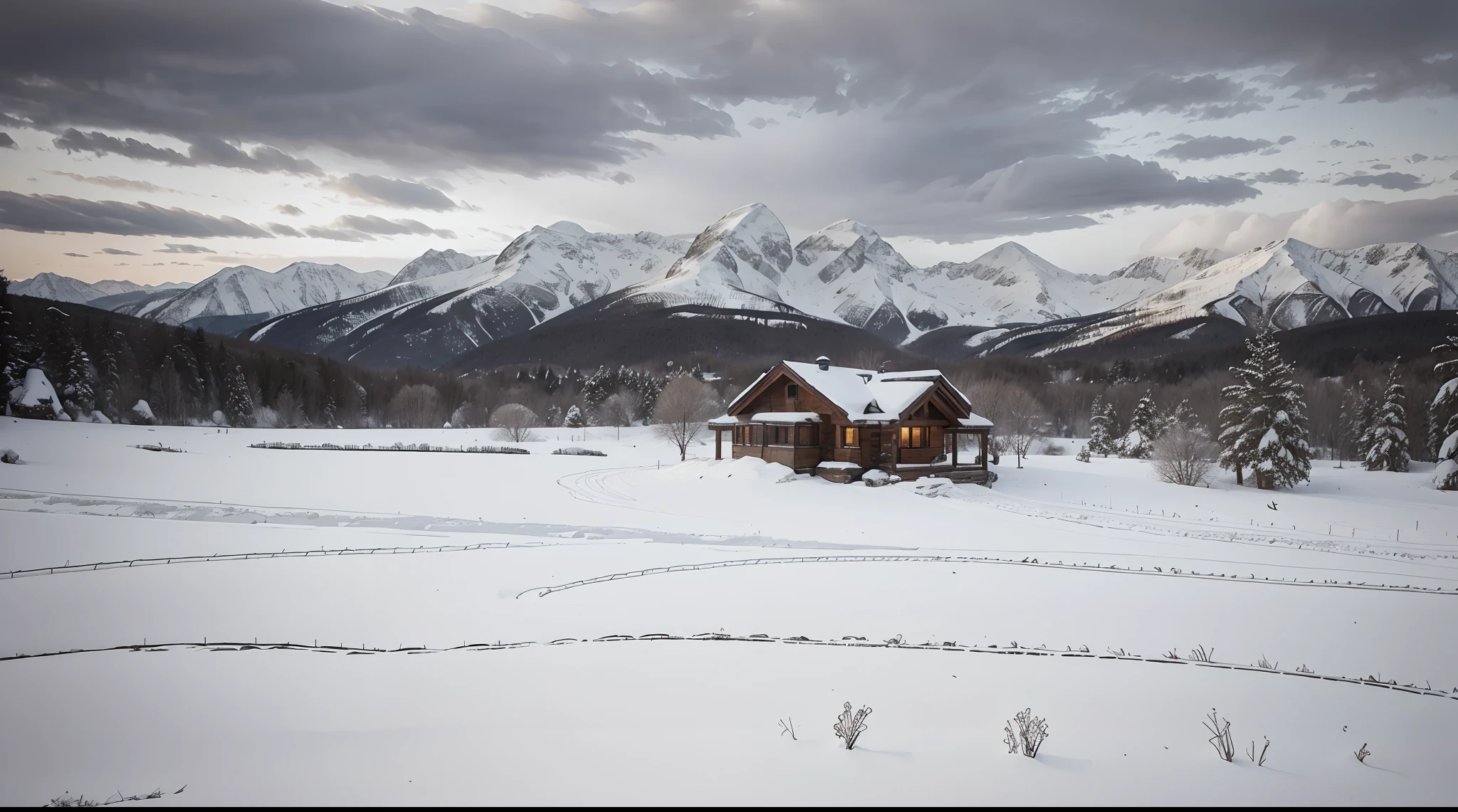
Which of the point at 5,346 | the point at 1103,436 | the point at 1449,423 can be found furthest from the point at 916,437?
the point at 5,346

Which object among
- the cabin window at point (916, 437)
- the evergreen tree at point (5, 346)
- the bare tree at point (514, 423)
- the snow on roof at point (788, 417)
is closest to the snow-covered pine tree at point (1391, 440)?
the cabin window at point (916, 437)

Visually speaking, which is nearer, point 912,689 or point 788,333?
point 912,689

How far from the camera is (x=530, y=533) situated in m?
20.1

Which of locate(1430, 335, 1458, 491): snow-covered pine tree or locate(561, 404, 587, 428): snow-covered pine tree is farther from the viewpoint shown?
locate(561, 404, 587, 428): snow-covered pine tree

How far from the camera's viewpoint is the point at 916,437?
35.9 m

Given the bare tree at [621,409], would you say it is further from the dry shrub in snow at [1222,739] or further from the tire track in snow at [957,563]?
the dry shrub in snow at [1222,739]

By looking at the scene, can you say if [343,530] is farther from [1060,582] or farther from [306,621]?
[1060,582]

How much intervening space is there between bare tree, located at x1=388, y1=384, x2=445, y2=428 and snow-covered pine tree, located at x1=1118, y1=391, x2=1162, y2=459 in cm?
7687

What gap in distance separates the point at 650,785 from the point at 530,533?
15.7 meters

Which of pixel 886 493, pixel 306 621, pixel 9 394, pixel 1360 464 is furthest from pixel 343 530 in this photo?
pixel 1360 464

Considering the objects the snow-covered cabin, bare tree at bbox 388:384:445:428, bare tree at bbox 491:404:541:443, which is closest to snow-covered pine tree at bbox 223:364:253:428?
bare tree at bbox 388:384:445:428

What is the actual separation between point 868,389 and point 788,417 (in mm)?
5624

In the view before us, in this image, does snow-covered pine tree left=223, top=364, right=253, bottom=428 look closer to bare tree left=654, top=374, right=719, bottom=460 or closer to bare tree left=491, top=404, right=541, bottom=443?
bare tree left=491, top=404, right=541, bottom=443

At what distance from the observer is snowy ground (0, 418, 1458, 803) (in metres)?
5.60
